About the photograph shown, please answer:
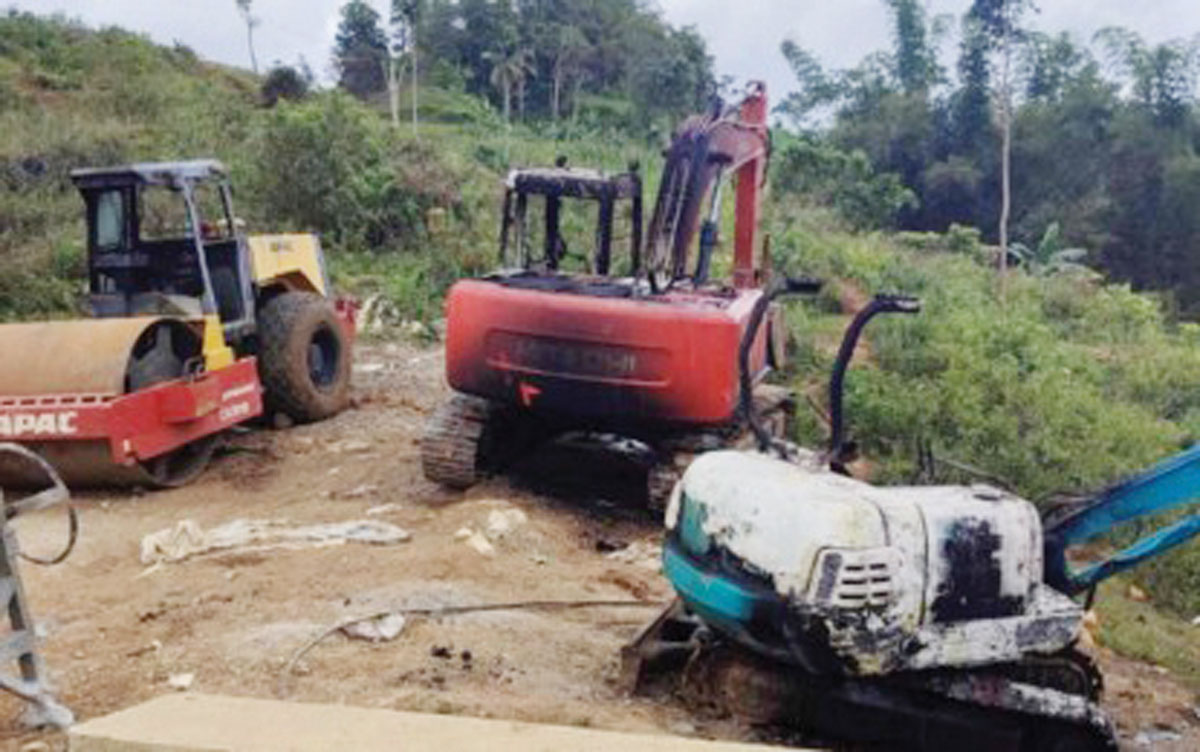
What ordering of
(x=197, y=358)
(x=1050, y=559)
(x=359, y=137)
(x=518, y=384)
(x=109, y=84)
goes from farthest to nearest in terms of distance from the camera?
(x=109, y=84)
(x=359, y=137)
(x=197, y=358)
(x=518, y=384)
(x=1050, y=559)

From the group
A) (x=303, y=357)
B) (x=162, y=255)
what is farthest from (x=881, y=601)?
(x=162, y=255)

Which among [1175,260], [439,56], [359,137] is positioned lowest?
[1175,260]

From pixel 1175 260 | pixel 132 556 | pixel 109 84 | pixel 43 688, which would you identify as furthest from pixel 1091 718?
pixel 1175 260

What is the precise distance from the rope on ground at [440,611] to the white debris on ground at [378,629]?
17 millimetres

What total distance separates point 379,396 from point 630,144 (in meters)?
25.4

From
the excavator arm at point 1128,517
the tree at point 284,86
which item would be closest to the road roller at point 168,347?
the excavator arm at point 1128,517

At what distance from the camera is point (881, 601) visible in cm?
459

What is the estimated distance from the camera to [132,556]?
756 centimetres

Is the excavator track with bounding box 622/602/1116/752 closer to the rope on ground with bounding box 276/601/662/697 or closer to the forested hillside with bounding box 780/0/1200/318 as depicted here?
the rope on ground with bounding box 276/601/662/697

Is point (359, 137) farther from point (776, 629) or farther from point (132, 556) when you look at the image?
point (776, 629)

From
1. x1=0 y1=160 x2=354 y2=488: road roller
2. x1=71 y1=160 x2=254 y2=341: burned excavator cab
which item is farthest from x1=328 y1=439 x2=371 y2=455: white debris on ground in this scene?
x1=71 y1=160 x2=254 y2=341: burned excavator cab

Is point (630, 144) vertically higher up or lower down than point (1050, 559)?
higher up

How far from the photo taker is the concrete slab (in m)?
3.49

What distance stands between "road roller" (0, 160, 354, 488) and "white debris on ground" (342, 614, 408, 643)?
3.32 metres
